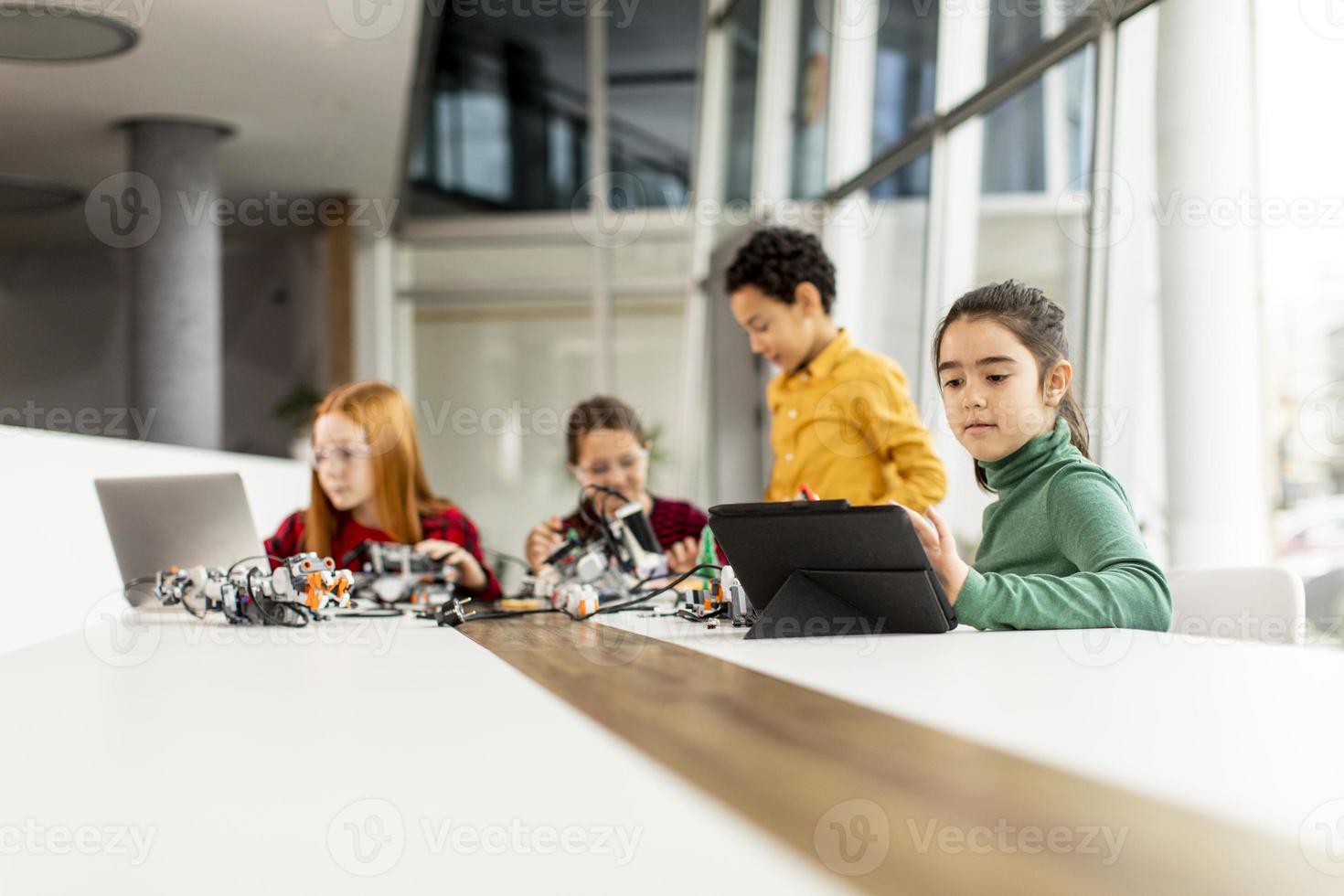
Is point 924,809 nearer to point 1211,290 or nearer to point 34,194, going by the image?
point 1211,290

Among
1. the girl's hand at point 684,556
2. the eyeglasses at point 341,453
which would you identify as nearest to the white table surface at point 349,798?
the eyeglasses at point 341,453

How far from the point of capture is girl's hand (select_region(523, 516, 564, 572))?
2.66m

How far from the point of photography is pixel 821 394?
2.63 meters

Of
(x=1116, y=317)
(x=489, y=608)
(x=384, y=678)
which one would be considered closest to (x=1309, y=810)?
(x=384, y=678)

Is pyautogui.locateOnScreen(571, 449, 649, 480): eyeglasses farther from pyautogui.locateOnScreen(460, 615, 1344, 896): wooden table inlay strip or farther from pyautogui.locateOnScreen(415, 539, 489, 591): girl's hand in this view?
pyautogui.locateOnScreen(460, 615, 1344, 896): wooden table inlay strip

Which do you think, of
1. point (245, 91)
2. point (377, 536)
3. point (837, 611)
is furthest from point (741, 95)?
point (837, 611)

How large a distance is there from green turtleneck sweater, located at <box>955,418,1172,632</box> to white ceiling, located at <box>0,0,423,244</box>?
416 centimetres

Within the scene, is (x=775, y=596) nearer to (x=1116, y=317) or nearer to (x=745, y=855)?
(x=745, y=855)

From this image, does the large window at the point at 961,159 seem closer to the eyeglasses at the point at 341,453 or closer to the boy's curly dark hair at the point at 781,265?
the boy's curly dark hair at the point at 781,265

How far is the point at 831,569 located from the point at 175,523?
121 cm

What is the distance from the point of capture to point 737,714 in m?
0.87

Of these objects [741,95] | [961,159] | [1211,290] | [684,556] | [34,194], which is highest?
[741,95]

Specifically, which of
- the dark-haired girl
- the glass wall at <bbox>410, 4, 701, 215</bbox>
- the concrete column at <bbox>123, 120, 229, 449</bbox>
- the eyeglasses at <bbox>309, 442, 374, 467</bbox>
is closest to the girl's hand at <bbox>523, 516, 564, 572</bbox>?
the dark-haired girl

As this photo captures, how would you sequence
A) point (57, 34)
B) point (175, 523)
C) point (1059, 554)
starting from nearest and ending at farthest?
point (1059, 554) < point (175, 523) < point (57, 34)
